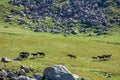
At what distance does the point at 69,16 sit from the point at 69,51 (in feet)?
243

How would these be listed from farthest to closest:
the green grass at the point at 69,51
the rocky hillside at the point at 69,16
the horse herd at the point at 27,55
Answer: the rocky hillside at the point at 69,16, the horse herd at the point at 27,55, the green grass at the point at 69,51

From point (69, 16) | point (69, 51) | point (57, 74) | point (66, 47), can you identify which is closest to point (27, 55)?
point (69, 51)

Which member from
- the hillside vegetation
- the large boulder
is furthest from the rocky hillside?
the large boulder

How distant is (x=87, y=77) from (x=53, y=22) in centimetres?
10760

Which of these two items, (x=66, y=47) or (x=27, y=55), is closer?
(x=27, y=55)

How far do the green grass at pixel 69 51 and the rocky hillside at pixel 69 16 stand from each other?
42.2 feet

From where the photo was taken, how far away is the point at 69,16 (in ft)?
618

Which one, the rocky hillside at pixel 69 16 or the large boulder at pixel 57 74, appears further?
the rocky hillside at pixel 69 16

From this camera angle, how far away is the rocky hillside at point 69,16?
17288 centimetres

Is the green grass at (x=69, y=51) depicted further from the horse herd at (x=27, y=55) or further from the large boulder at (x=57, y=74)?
the large boulder at (x=57, y=74)

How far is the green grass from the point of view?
8475 centimetres

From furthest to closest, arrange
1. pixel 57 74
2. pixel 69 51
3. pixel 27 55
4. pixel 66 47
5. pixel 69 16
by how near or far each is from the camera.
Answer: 1. pixel 69 16
2. pixel 66 47
3. pixel 69 51
4. pixel 27 55
5. pixel 57 74

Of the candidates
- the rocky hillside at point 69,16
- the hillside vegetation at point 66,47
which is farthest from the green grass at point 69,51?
the rocky hillside at point 69,16

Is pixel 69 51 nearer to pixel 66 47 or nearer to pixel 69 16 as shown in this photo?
pixel 66 47
